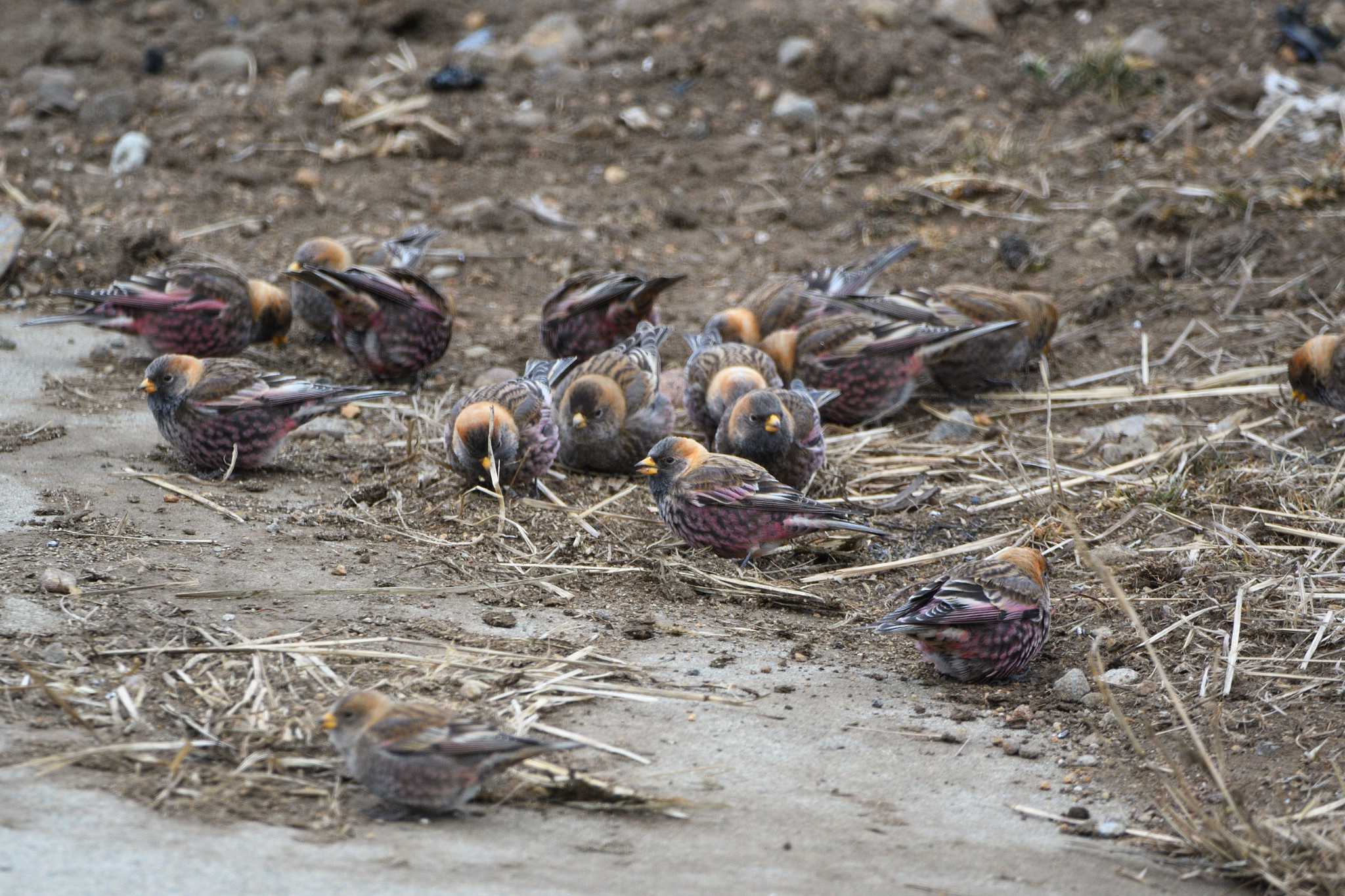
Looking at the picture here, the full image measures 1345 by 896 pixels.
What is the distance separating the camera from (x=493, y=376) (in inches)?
309

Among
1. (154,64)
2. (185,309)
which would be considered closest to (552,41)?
(154,64)

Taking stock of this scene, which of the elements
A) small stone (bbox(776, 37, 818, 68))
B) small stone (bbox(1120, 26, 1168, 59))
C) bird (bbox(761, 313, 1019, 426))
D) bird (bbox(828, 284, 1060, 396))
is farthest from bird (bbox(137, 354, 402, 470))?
small stone (bbox(1120, 26, 1168, 59))

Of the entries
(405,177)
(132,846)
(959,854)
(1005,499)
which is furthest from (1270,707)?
(405,177)

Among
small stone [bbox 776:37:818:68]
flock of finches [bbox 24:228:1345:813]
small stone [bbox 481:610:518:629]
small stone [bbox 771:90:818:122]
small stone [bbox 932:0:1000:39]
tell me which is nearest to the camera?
small stone [bbox 481:610:518:629]

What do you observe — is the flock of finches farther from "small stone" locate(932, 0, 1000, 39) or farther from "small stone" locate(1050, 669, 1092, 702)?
"small stone" locate(932, 0, 1000, 39)

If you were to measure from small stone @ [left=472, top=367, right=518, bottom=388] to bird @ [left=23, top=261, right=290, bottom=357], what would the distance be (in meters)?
1.30

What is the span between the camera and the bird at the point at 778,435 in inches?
252

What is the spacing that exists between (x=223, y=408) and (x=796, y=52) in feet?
21.8

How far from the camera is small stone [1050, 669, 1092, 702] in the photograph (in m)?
4.81

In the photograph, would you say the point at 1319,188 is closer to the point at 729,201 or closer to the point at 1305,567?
the point at 729,201

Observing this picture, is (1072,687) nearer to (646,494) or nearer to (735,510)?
(735,510)

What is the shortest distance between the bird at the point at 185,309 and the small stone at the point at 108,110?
373 centimetres

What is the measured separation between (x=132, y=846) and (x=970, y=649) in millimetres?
2759

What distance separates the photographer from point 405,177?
1041 centimetres
